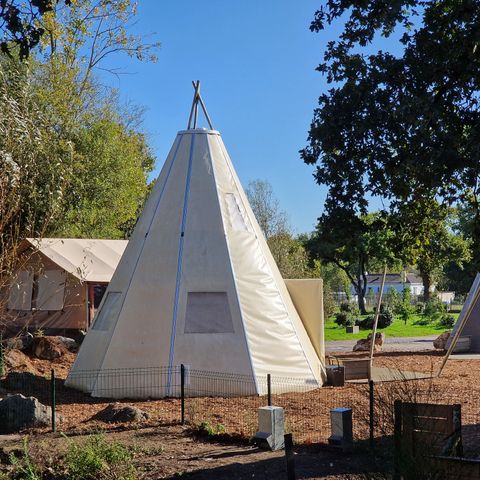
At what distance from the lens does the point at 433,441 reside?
6.16 meters

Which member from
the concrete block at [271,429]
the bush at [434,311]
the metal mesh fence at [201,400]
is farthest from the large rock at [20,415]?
the bush at [434,311]

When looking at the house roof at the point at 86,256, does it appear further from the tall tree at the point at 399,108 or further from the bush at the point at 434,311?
the bush at the point at 434,311

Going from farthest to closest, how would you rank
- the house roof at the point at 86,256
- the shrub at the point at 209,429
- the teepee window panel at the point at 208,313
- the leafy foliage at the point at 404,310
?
1. the leafy foliage at the point at 404,310
2. the house roof at the point at 86,256
3. the teepee window panel at the point at 208,313
4. the shrub at the point at 209,429

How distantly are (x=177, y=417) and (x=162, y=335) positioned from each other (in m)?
2.39

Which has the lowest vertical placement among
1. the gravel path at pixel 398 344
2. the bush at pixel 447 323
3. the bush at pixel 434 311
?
the gravel path at pixel 398 344

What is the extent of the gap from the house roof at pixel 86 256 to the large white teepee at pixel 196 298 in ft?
26.0

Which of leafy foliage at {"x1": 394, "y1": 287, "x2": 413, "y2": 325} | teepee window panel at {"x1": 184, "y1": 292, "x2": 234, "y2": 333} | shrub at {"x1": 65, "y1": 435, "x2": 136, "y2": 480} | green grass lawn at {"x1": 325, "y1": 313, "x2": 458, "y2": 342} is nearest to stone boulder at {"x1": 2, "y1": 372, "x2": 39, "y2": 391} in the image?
teepee window panel at {"x1": 184, "y1": 292, "x2": 234, "y2": 333}

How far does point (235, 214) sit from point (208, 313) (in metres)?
2.12

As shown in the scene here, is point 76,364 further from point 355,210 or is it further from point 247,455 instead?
point 355,210

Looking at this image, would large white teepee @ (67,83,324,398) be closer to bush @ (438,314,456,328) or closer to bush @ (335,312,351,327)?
bush @ (335,312,351,327)

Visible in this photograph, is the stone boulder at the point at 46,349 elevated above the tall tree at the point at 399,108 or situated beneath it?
situated beneath

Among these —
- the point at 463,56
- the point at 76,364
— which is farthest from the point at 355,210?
the point at 76,364

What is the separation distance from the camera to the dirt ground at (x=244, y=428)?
7.81 m

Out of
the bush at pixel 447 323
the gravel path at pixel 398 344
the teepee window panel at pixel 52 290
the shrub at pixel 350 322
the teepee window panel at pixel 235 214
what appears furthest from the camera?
the shrub at pixel 350 322
